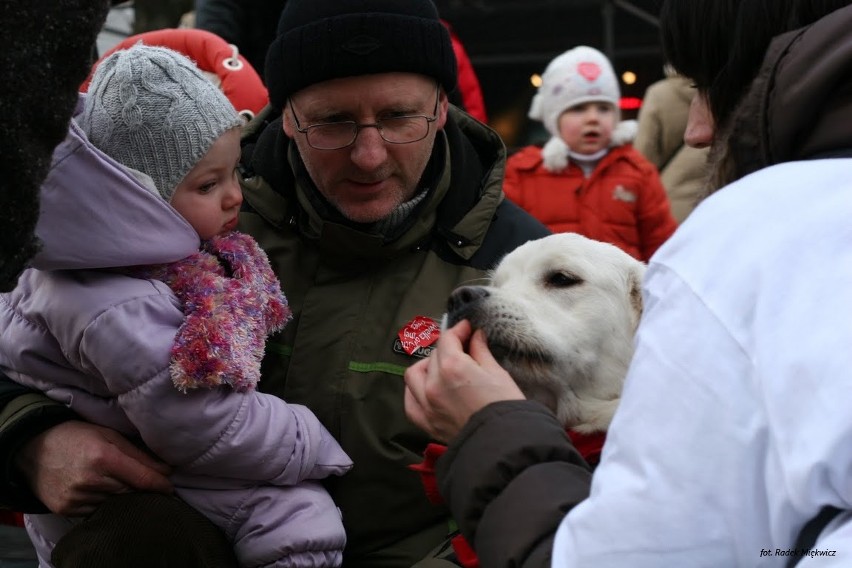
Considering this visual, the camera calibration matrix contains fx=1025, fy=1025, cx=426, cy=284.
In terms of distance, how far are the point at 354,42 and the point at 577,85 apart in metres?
3.83

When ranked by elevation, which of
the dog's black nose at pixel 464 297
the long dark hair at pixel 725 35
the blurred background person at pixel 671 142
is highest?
the long dark hair at pixel 725 35

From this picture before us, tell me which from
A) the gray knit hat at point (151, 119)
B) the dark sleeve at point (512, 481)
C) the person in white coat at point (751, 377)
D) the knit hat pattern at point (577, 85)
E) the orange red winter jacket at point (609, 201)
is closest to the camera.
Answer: the person in white coat at point (751, 377)

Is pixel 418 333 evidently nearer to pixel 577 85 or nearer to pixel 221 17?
pixel 221 17

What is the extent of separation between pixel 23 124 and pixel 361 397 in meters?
1.56

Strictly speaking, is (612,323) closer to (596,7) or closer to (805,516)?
(805,516)

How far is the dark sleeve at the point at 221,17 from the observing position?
199 inches

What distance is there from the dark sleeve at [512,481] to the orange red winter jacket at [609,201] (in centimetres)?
426

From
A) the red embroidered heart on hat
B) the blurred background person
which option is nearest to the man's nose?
the red embroidered heart on hat

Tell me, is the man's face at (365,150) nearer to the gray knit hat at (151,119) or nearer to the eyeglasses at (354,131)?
the eyeglasses at (354,131)

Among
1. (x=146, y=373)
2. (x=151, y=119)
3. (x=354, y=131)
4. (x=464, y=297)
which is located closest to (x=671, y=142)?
(x=354, y=131)

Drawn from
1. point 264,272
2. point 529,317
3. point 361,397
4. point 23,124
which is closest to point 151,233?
point 264,272

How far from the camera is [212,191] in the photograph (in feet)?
8.84

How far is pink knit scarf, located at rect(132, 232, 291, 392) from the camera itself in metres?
2.40

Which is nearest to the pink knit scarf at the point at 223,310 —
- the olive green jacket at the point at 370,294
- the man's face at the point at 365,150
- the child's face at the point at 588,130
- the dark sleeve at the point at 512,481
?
the olive green jacket at the point at 370,294
